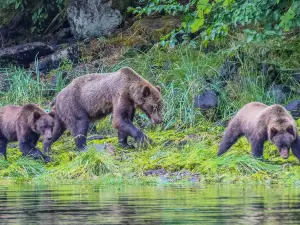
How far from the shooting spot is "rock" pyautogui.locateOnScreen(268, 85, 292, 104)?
64.7 ft

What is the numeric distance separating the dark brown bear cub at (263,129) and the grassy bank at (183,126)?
0.81ft

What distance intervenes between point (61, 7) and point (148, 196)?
15.9 meters

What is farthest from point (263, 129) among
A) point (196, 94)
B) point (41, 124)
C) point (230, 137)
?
point (196, 94)

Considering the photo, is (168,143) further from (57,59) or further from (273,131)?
(57,59)

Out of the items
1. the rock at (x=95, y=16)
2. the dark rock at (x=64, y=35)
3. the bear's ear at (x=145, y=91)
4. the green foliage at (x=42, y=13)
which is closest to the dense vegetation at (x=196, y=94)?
the bear's ear at (x=145, y=91)

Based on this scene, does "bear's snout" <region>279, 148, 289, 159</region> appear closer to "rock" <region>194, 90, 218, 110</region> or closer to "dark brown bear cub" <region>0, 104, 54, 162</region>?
"dark brown bear cub" <region>0, 104, 54, 162</region>

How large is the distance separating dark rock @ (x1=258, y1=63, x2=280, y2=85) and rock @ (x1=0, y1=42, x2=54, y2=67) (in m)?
7.16

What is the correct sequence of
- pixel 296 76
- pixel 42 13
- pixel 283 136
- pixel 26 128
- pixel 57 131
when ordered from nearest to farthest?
pixel 283 136, pixel 26 128, pixel 57 131, pixel 296 76, pixel 42 13

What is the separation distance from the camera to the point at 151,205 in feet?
34.6

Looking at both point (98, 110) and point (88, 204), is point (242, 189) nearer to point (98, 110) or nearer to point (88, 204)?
point (88, 204)

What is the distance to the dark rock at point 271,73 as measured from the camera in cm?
2034

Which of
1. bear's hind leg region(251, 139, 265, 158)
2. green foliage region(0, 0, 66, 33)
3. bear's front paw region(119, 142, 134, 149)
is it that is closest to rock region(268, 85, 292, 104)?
bear's front paw region(119, 142, 134, 149)

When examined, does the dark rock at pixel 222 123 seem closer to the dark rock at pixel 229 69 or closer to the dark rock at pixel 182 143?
the dark rock at pixel 182 143

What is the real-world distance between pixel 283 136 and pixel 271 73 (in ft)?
18.4
